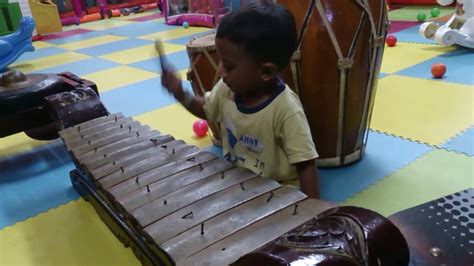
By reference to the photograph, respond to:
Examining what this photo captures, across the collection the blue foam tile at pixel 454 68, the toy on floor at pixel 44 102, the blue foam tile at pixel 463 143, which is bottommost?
the blue foam tile at pixel 454 68

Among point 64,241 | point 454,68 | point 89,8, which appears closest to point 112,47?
point 89,8

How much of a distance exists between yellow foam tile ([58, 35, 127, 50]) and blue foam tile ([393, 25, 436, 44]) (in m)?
3.07

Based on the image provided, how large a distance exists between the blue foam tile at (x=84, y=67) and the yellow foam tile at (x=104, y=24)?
2120mm

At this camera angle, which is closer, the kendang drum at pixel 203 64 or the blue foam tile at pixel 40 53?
the kendang drum at pixel 203 64

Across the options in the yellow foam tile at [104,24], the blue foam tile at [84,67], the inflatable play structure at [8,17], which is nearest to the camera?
the blue foam tile at [84,67]

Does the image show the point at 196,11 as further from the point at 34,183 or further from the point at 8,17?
the point at 34,183

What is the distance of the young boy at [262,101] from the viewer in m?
1.18

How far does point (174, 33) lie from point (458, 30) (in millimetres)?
3018

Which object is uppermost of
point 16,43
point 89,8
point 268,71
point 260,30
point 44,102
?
point 260,30

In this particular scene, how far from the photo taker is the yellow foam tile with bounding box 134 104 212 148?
7.29 feet

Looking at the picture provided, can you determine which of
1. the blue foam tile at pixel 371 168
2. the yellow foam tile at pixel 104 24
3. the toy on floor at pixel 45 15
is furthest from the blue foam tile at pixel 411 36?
the toy on floor at pixel 45 15

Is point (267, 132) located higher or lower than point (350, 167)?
higher

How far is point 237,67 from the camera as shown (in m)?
1.21

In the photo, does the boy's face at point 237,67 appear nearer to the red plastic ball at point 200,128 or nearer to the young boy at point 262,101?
the young boy at point 262,101
